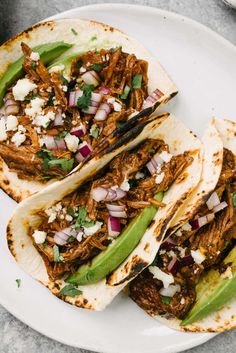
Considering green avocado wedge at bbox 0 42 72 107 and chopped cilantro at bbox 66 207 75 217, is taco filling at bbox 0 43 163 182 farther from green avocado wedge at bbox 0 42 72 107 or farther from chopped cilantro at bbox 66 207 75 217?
chopped cilantro at bbox 66 207 75 217

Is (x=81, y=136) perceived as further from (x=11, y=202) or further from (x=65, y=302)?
(x=65, y=302)

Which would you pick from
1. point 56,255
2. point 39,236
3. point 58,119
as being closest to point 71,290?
point 56,255

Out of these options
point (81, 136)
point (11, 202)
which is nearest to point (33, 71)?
point (81, 136)

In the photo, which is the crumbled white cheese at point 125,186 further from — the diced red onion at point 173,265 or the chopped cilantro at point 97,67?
the chopped cilantro at point 97,67

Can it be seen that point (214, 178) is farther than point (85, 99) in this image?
No

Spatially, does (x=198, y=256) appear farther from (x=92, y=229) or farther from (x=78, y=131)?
(x=78, y=131)

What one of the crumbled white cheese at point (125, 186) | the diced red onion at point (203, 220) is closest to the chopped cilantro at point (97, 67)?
the crumbled white cheese at point (125, 186)
